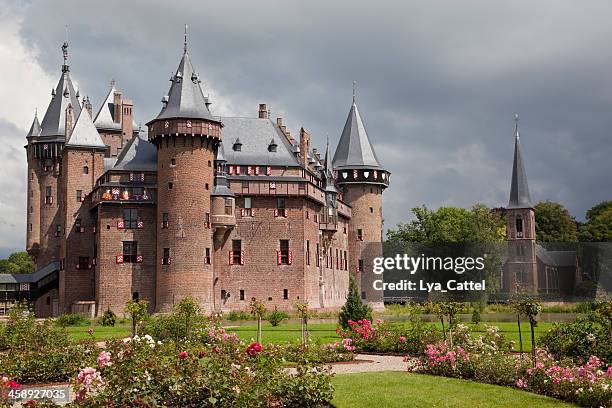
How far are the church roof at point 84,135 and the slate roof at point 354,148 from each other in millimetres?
21293

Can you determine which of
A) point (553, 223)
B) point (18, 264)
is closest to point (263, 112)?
point (553, 223)

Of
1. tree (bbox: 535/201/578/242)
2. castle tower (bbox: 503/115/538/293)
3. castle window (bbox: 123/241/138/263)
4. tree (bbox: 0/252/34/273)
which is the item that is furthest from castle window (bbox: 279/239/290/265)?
tree (bbox: 0/252/34/273)

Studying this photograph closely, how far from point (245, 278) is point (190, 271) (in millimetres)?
5685

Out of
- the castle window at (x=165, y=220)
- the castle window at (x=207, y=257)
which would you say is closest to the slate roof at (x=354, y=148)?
the castle window at (x=207, y=257)

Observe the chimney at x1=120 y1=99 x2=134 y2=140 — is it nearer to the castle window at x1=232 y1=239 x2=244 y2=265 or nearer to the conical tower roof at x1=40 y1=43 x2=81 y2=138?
the conical tower roof at x1=40 y1=43 x2=81 y2=138

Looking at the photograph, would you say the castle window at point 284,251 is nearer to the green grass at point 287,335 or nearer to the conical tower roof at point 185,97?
the conical tower roof at point 185,97

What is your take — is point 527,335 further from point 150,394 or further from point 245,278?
point 245,278

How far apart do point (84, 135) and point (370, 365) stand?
136 ft

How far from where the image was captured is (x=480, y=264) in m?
75.5

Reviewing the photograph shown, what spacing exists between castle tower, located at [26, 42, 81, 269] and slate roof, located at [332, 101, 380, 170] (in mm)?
23200

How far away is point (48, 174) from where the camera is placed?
62.8 metres

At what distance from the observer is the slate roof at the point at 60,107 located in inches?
2512

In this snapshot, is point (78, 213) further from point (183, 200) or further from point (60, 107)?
point (60, 107)

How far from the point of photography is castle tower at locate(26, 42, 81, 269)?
6153cm
